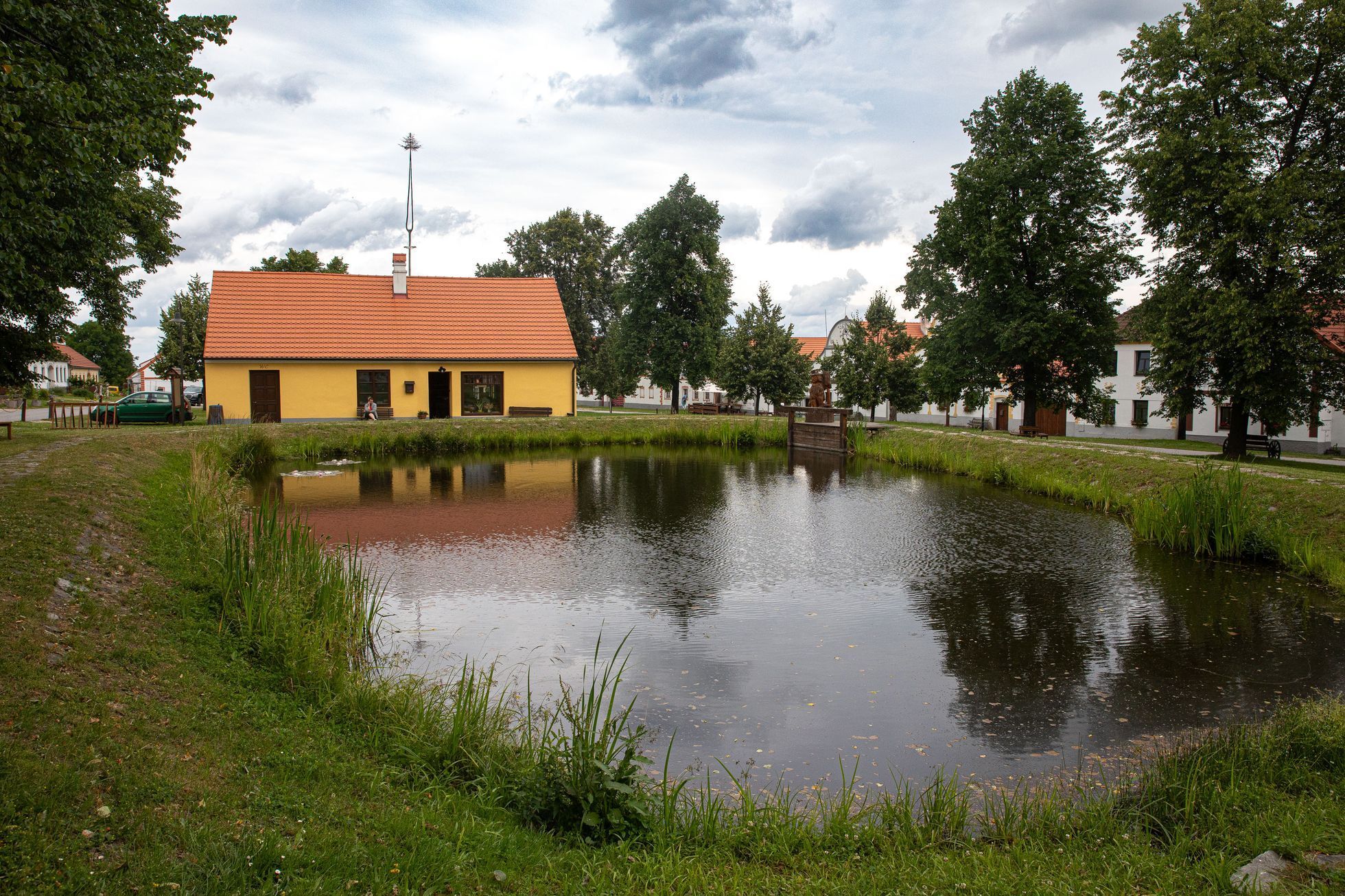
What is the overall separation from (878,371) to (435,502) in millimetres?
28370

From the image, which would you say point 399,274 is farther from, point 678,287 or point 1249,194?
point 1249,194

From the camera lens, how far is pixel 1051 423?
135 ft

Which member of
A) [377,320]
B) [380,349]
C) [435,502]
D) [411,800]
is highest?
[377,320]

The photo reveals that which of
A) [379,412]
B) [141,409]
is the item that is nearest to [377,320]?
[379,412]

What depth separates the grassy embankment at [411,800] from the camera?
321cm

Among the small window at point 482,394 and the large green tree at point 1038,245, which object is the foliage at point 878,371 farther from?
the small window at point 482,394

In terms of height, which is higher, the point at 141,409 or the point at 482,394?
the point at 482,394

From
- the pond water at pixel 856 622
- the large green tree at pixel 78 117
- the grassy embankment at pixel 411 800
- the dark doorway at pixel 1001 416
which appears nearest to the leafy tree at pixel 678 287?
the dark doorway at pixel 1001 416

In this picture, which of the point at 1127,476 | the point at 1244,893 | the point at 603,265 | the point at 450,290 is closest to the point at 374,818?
the point at 1244,893

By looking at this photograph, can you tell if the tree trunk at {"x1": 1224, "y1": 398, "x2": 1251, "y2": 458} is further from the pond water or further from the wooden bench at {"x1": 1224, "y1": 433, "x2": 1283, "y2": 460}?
the pond water

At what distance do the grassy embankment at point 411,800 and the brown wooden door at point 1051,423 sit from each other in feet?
124

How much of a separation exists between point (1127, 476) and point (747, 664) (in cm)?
1140

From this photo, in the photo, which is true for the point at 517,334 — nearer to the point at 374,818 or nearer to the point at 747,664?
the point at 747,664

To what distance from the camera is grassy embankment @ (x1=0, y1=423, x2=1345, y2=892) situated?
10.5 ft
